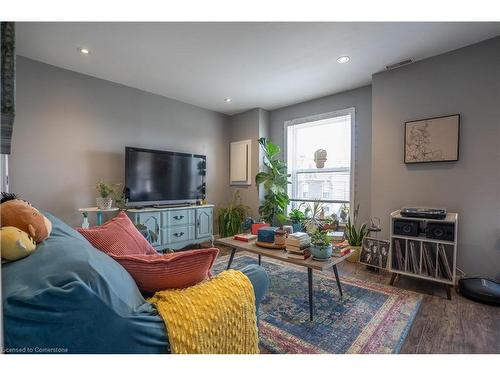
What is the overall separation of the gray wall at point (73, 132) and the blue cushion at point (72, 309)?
97.1 inches

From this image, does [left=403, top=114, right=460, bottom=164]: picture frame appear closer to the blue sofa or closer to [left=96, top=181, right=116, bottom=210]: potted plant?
the blue sofa

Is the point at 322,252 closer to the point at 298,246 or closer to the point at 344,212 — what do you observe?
the point at 298,246

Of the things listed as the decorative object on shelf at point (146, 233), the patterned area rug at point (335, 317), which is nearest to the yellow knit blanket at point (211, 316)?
the patterned area rug at point (335, 317)

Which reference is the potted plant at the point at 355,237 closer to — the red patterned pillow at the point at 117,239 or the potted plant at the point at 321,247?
the potted plant at the point at 321,247

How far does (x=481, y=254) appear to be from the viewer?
224 cm

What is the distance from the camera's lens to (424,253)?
221cm

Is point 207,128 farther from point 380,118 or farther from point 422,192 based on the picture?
point 422,192

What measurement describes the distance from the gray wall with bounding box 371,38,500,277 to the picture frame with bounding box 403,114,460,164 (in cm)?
6

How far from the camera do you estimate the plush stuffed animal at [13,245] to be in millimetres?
706

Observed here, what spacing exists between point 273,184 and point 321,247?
86.3 inches

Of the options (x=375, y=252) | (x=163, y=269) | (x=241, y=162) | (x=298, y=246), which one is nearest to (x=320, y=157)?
(x=241, y=162)
